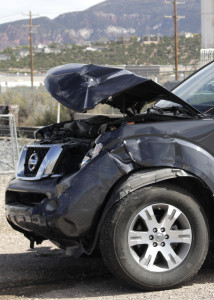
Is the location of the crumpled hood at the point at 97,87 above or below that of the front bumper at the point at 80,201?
above

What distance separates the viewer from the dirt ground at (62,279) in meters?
5.39

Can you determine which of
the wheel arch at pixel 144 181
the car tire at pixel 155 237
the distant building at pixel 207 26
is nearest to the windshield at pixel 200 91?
the wheel arch at pixel 144 181

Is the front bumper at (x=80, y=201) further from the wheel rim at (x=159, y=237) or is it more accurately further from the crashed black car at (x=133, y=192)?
the wheel rim at (x=159, y=237)

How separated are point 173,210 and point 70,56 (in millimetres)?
112046

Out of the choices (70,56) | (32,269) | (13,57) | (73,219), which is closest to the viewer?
(73,219)

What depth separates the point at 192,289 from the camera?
5477 mm

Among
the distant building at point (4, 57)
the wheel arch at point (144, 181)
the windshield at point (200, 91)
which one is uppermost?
the distant building at point (4, 57)

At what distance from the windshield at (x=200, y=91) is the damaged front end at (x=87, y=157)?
278 mm

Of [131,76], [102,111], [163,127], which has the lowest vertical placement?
[102,111]

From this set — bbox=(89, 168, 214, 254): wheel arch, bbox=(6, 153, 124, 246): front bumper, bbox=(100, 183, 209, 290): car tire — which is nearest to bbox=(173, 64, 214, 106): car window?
bbox=(89, 168, 214, 254): wheel arch

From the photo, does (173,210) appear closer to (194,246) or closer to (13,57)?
(194,246)

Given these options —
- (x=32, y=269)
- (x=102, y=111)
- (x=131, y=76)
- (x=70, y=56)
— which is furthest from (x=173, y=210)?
(x=70, y=56)

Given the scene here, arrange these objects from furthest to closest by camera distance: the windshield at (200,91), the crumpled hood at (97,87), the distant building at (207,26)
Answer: the distant building at (207,26), the windshield at (200,91), the crumpled hood at (97,87)

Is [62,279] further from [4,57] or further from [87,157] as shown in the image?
[4,57]
